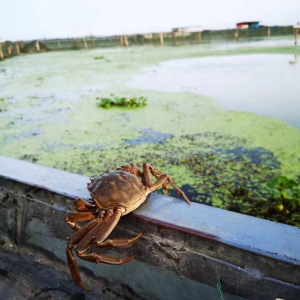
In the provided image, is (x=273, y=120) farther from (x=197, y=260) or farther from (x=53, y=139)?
(x=197, y=260)

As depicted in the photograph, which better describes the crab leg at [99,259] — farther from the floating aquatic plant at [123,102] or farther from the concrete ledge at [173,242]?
the floating aquatic plant at [123,102]

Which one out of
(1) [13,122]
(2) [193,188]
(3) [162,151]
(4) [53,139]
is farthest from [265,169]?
(1) [13,122]

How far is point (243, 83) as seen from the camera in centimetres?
665

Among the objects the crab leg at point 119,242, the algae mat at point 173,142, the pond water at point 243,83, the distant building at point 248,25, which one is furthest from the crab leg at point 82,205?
the distant building at point 248,25

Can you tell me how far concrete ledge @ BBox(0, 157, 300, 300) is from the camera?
2.78 feet

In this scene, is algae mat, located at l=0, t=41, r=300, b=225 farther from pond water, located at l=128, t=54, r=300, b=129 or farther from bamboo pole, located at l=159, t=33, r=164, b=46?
bamboo pole, located at l=159, t=33, r=164, b=46

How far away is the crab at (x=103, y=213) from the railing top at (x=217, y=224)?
0.05 metres

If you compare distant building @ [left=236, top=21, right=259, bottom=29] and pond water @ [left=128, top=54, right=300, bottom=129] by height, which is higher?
distant building @ [left=236, top=21, right=259, bottom=29]

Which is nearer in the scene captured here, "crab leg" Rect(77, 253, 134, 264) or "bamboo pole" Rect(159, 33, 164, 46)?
"crab leg" Rect(77, 253, 134, 264)

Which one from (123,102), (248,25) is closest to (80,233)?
(123,102)

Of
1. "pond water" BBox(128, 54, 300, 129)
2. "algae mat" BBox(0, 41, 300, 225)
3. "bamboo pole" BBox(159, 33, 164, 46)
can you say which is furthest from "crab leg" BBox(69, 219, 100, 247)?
"bamboo pole" BBox(159, 33, 164, 46)

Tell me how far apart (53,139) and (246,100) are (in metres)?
3.43

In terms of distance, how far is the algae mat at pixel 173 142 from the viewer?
2.71 meters

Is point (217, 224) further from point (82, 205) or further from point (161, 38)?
point (161, 38)
